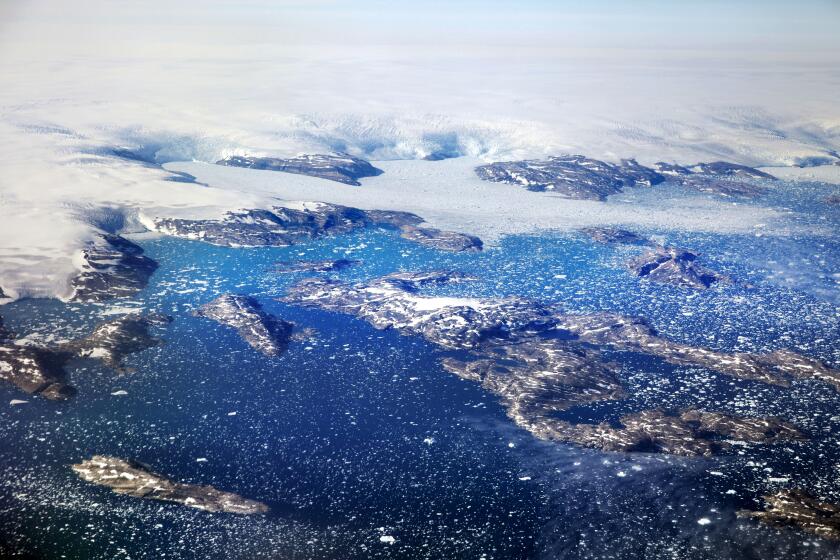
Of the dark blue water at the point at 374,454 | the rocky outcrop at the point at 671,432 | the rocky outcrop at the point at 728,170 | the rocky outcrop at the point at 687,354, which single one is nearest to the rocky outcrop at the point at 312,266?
the dark blue water at the point at 374,454

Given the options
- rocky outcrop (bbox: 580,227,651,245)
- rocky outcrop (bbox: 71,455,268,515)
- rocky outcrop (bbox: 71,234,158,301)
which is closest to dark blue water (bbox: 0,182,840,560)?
rocky outcrop (bbox: 71,455,268,515)

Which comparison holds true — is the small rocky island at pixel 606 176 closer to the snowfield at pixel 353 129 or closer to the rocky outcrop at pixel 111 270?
the snowfield at pixel 353 129

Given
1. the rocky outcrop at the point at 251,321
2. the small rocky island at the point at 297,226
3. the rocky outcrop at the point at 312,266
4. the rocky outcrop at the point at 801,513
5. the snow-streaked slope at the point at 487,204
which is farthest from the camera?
the snow-streaked slope at the point at 487,204

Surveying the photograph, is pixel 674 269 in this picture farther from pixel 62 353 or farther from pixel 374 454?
pixel 62 353

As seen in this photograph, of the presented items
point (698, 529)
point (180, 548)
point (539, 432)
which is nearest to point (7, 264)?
point (180, 548)

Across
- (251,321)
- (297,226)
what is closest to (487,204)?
(297,226)
